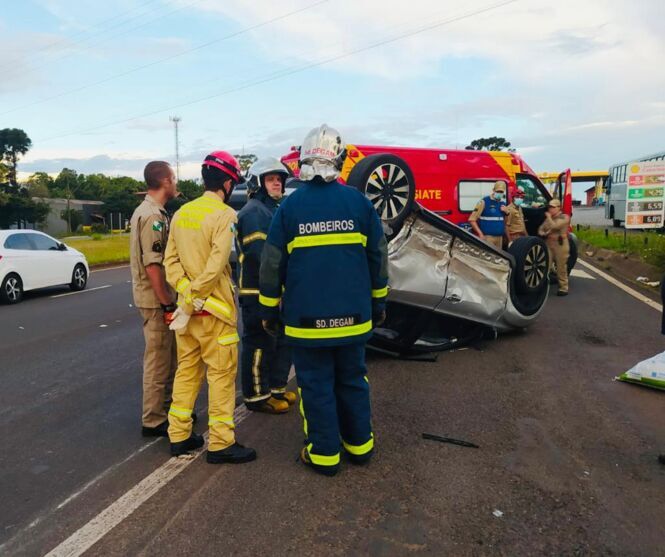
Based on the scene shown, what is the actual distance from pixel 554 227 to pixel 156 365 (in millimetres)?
8435

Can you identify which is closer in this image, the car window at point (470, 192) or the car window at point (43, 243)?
the car window at point (470, 192)

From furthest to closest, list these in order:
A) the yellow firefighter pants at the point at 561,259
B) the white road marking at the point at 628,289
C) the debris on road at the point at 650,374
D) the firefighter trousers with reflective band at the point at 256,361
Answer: the yellow firefighter pants at the point at 561,259 → the white road marking at the point at 628,289 → the debris on road at the point at 650,374 → the firefighter trousers with reflective band at the point at 256,361

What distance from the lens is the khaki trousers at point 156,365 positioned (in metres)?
4.09

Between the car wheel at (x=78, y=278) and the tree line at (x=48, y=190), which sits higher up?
the tree line at (x=48, y=190)

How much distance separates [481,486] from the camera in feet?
11.0

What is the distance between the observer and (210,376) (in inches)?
147

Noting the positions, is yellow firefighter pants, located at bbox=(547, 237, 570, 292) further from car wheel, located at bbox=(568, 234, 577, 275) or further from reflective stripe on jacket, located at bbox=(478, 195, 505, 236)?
reflective stripe on jacket, located at bbox=(478, 195, 505, 236)

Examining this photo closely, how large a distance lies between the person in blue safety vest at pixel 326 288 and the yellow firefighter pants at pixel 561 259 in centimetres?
744

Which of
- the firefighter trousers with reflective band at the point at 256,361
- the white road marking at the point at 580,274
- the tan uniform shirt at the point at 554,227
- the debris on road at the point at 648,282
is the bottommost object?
the white road marking at the point at 580,274

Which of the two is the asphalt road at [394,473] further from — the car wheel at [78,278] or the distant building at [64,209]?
the distant building at [64,209]

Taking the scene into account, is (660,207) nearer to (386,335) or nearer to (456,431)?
(386,335)

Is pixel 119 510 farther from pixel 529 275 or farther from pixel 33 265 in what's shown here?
pixel 33 265

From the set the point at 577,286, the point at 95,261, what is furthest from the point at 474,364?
the point at 95,261

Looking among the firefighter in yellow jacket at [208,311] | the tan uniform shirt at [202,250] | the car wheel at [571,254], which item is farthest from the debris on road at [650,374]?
the car wheel at [571,254]
